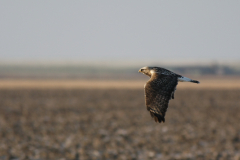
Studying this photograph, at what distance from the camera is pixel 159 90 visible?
326 cm

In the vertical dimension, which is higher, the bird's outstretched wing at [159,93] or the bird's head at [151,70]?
the bird's head at [151,70]

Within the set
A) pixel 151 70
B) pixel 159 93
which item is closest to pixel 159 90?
pixel 159 93

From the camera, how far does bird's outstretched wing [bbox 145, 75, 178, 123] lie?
3168 mm

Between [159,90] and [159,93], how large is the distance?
36mm

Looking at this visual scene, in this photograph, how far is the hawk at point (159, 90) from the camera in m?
3.18

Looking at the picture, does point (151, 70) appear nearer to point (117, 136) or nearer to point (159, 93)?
point (159, 93)

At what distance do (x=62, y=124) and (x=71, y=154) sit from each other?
6.88 m

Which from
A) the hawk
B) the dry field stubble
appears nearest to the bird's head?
the hawk

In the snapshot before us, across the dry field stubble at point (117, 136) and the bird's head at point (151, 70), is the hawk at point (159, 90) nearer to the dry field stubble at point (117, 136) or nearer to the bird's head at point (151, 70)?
the bird's head at point (151, 70)

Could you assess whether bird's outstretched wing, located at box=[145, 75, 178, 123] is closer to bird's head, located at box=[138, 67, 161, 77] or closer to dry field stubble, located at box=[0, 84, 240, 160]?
bird's head, located at box=[138, 67, 161, 77]

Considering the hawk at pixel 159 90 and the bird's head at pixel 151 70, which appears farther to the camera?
the bird's head at pixel 151 70

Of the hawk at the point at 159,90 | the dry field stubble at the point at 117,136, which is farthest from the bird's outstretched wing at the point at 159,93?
the dry field stubble at the point at 117,136

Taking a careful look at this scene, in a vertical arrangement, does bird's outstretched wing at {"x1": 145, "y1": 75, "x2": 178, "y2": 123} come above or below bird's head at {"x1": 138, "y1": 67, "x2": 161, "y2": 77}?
below

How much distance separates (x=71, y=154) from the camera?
13.8 meters
